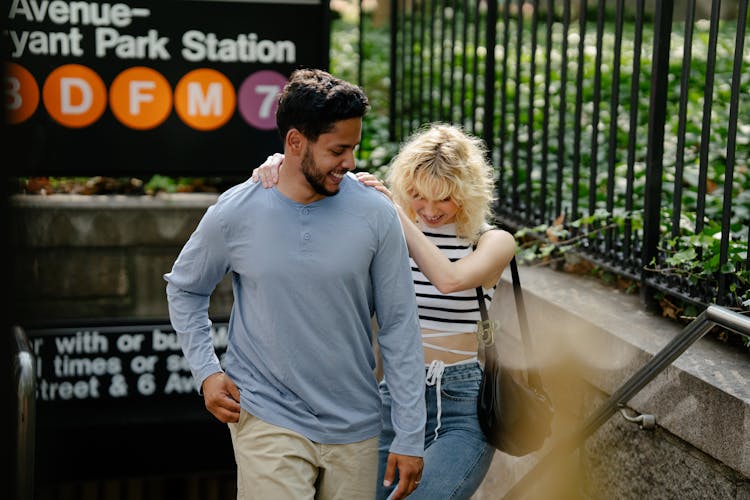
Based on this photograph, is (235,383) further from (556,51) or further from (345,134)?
(556,51)

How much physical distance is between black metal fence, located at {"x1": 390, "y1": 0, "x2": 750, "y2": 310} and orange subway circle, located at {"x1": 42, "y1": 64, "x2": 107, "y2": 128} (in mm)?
2070

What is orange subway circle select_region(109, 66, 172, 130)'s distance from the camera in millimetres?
4691

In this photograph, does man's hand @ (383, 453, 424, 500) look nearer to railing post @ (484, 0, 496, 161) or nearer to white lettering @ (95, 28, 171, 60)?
white lettering @ (95, 28, 171, 60)

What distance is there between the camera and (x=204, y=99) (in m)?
4.77

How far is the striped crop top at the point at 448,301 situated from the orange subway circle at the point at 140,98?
6.77 feet

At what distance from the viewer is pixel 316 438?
2.62 metres

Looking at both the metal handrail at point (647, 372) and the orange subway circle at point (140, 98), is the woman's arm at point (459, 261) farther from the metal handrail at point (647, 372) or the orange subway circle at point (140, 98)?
the orange subway circle at point (140, 98)

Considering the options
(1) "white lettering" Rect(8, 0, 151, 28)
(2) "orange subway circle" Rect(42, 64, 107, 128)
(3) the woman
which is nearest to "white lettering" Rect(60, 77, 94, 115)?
(2) "orange subway circle" Rect(42, 64, 107, 128)

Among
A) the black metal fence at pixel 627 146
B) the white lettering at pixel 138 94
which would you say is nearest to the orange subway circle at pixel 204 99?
the white lettering at pixel 138 94

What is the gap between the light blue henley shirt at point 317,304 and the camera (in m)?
2.57

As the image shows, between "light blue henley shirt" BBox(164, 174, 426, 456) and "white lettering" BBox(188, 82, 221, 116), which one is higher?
"white lettering" BBox(188, 82, 221, 116)

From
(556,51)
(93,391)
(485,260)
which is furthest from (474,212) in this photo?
(556,51)

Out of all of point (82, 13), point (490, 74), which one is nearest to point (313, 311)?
point (82, 13)

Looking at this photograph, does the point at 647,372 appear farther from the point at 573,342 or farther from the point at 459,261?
the point at 573,342
